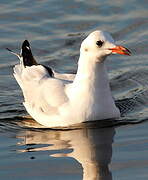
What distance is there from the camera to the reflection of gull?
367 inches

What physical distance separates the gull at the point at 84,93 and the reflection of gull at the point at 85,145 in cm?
21

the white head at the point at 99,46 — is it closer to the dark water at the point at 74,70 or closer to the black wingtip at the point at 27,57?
the dark water at the point at 74,70

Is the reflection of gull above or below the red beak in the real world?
below

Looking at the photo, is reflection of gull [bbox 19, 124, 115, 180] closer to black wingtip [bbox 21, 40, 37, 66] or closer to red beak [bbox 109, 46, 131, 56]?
red beak [bbox 109, 46, 131, 56]

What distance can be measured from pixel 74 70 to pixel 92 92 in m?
2.68

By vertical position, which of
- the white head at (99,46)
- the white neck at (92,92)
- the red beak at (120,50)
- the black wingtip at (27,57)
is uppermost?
the black wingtip at (27,57)

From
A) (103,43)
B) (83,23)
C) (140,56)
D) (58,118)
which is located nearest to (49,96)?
(58,118)

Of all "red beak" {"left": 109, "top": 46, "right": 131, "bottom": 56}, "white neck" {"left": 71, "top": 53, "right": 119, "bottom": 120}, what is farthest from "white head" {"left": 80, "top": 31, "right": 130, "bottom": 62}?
"white neck" {"left": 71, "top": 53, "right": 119, "bottom": 120}

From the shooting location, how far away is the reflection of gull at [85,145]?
30.6ft

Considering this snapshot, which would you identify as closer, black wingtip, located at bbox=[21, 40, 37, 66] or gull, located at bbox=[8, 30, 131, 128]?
gull, located at bbox=[8, 30, 131, 128]

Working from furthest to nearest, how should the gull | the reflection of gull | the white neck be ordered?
the white neck < the gull < the reflection of gull

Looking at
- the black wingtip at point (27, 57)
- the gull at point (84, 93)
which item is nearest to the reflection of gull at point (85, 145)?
the gull at point (84, 93)

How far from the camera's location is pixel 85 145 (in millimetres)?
10297

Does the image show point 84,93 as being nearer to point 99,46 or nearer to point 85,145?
point 99,46
